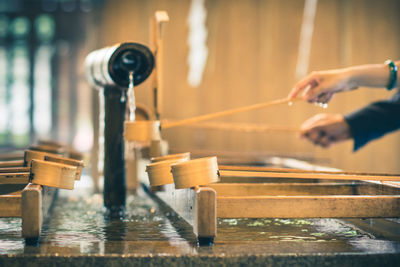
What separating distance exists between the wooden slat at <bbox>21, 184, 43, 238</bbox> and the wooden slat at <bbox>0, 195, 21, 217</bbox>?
0.07 meters

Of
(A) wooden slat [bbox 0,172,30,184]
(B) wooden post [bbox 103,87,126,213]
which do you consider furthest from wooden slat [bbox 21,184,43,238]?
(B) wooden post [bbox 103,87,126,213]

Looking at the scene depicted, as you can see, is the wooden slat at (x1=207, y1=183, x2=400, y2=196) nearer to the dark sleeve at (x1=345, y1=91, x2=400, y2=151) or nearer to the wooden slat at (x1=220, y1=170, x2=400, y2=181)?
the wooden slat at (x1=220, y1=170, x2=400, y2=181)

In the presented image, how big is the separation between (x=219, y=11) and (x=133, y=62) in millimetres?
3747

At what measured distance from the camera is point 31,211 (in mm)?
1430

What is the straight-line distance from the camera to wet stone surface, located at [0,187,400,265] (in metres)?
1.36

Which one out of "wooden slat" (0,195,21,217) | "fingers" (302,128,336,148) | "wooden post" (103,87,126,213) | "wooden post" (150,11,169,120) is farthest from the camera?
"fingers" (302,128,336,148)

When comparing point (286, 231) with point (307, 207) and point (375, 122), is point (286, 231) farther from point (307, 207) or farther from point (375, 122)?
point (375, 122)

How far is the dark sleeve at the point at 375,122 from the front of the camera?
3.27 m

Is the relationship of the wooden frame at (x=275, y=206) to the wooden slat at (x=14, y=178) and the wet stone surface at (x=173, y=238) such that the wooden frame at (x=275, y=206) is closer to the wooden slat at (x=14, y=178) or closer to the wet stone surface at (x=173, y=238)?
the wet stone surface at (x=173, y=238)

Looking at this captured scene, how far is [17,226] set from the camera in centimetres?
184

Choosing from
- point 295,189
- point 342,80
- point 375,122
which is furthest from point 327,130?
point 295,189

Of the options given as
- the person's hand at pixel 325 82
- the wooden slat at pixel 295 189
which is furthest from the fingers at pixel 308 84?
the wooden slat at pixel 295 189

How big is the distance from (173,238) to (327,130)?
238 centimetres

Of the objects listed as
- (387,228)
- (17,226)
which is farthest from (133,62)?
(387,228)
